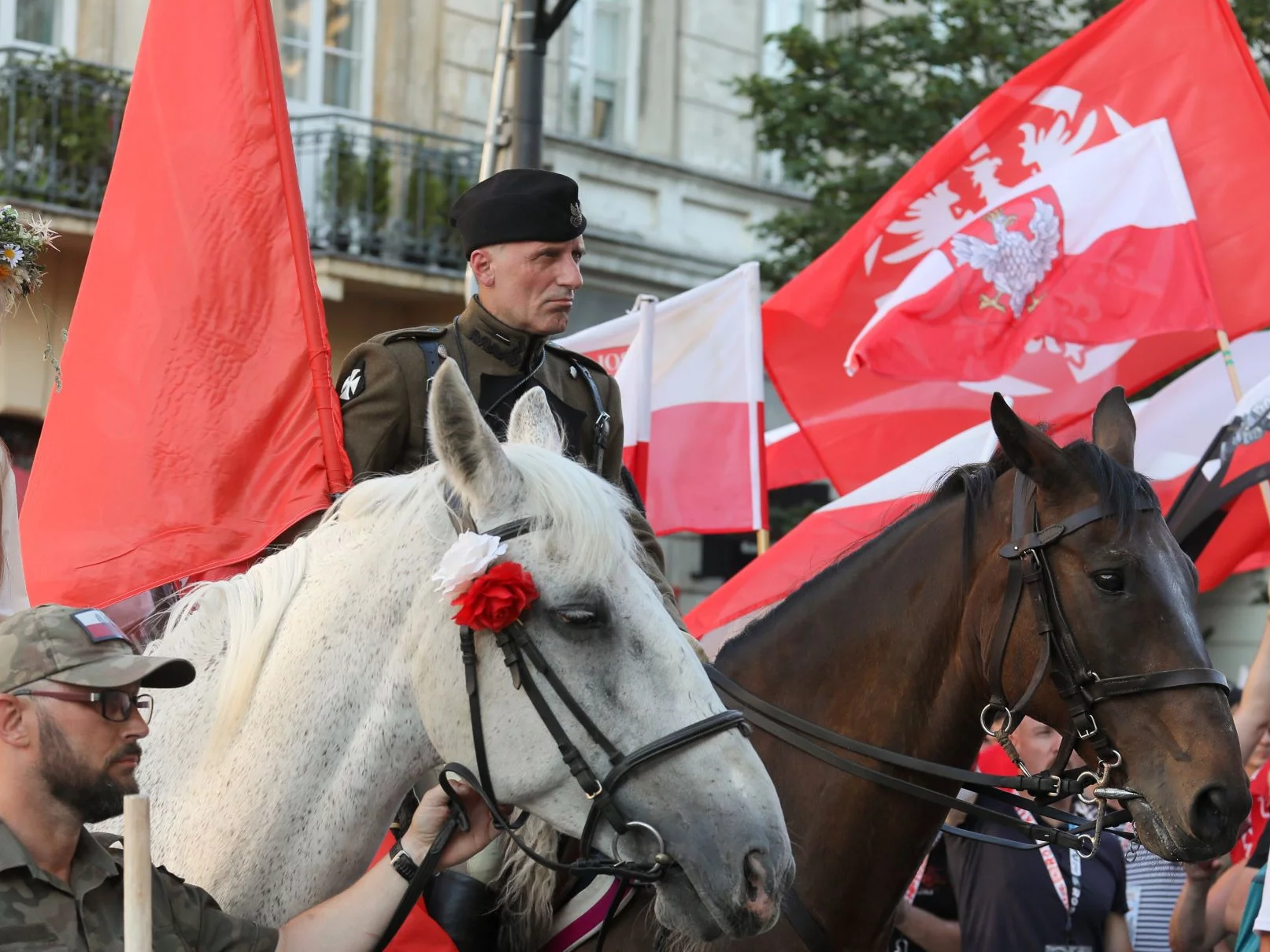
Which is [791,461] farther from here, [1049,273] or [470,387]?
[470,387]

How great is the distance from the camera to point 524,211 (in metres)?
4.21

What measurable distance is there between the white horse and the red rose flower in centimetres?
6

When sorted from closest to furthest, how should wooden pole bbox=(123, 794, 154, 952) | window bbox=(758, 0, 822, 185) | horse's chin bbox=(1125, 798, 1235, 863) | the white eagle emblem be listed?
1. wooden pole bbox=(123, 794, 154, 952)
2. horse's chin bbox=(1125, 798, 1235, 863)
3. the white eagle emblem
4. window bbox=(758, 0, 822, 185)

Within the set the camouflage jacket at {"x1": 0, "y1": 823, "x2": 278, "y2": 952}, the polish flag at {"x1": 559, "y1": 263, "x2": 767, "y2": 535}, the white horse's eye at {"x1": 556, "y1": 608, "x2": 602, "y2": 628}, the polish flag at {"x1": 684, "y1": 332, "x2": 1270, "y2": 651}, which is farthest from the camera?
the polish flag at {"x1": 559, "y1": 263, "x2": 767, "y2": 535}

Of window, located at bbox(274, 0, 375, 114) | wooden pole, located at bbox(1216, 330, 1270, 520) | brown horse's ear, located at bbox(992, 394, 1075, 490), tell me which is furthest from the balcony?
brown horse's ear, located at bbox(992, 394, 1075, 490)

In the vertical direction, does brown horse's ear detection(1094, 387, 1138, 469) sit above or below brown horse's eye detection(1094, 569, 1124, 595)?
above

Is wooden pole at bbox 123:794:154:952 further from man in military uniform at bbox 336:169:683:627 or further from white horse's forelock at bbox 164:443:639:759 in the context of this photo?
man in military uniform at bbox 336:169:683:627

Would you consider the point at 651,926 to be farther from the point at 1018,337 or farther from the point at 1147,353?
the point at 1147,353

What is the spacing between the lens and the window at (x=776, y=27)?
18.3 metres

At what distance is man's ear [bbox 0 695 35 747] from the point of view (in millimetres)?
2775

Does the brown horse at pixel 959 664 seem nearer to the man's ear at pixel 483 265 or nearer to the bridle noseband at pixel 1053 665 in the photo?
the bridle noseband at pixel 1053 665

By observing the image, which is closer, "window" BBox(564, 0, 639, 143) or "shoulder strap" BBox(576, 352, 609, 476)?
"shoulder strap" BBox(576, 352, 609, 476)

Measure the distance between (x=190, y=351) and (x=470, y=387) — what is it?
68 centimetres

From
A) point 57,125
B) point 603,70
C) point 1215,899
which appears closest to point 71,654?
point 1215,899
